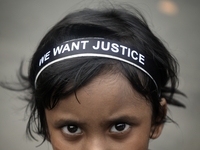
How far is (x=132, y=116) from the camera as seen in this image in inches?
80.9

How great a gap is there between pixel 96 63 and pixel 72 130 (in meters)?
0.31

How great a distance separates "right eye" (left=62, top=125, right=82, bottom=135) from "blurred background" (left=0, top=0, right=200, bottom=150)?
5.74 ft

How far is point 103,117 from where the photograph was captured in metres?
1.98

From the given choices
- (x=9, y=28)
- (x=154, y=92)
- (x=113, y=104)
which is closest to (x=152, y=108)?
(x=154, y=92)

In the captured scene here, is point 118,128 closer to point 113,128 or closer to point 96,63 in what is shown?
point 113,128

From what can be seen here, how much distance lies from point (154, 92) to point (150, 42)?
0.25 metres

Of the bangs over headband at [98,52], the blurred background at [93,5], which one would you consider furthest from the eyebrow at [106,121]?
the blurred background at [93,5]

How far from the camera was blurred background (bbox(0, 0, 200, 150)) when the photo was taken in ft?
12.9

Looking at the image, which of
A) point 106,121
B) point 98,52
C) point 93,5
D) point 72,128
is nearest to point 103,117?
point 106,121

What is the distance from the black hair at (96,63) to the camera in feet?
6.70

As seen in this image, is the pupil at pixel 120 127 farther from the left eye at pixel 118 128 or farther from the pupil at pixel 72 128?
the pupil at pixel 72 128

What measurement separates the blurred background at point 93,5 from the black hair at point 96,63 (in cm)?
139

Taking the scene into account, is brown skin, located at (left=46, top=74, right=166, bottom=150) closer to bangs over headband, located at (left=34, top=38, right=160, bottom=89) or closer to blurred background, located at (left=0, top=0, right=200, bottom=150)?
bangs over headband, located at (left=34, top=38, right=160, bottom=89)

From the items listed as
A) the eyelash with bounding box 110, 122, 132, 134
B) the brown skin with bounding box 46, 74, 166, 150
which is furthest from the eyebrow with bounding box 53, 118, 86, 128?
the eyelash with bounding box 110, 122, 132, 134
